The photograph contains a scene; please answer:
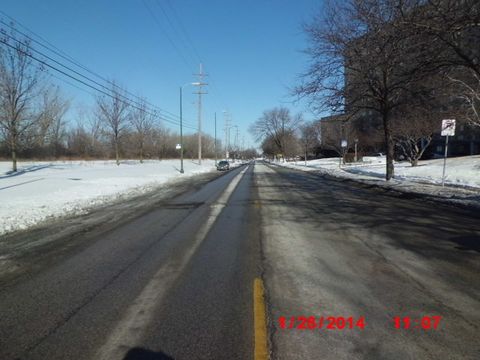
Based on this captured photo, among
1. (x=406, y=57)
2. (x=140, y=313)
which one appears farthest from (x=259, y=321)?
(x=406, y=57)

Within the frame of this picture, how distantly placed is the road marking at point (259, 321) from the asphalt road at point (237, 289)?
6 cm

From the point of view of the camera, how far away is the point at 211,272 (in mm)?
5520

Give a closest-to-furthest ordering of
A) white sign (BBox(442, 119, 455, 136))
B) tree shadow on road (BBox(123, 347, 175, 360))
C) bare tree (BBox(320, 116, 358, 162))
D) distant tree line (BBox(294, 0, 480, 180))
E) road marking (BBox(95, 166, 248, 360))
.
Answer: tree shadow on road (BBox(123, 347, 175, 360)), road marking (BBox(95, 166, 248, 360)), distant tree line (BBox(294, 0, 480, 180)), white sign (BBox(442, 119, 455, 136)), bare tree (BBox(320, 116, 358, 162))

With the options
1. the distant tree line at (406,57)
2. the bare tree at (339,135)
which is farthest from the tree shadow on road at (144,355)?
the bare tree at (339,135)

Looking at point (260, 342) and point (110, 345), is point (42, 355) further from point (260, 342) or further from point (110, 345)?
point (260, 342)

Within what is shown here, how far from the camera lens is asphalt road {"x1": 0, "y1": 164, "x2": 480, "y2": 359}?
11.2ft

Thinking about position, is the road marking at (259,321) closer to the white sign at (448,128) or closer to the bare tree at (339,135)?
the white sign at (448,128)

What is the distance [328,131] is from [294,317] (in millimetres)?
75525

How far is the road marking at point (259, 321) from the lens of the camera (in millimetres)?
3270

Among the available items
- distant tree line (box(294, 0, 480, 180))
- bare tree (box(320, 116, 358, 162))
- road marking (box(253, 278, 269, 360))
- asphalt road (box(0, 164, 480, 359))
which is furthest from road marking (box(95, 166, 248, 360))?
bare tree (box(320, 116, 358, 162))

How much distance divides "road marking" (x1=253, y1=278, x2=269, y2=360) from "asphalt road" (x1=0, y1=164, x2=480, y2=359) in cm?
6

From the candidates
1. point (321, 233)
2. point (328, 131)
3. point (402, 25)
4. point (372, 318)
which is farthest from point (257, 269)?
point (328, 131)

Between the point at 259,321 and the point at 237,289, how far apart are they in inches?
38.5

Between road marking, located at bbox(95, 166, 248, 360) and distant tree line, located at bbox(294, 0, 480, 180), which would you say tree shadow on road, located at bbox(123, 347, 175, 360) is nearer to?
road marking, located at bbox(95, 166, 248, 360)
